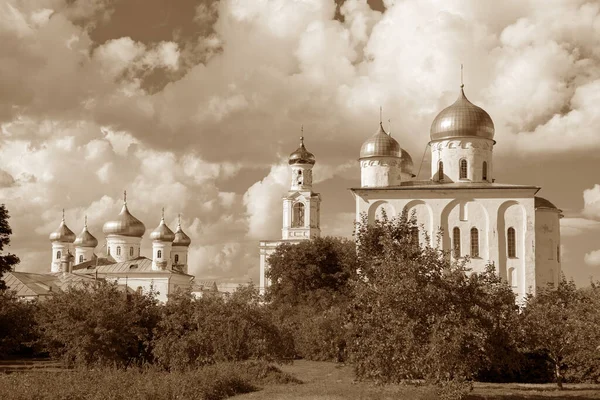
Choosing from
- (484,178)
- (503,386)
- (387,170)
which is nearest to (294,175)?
(387,170)

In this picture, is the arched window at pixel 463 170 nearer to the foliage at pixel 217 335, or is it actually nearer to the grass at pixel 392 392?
the grass at pixel 392 392

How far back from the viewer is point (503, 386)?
23.7 meters

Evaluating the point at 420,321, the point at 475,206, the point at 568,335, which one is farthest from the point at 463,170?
the point at 420,321

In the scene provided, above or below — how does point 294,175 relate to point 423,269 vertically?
above

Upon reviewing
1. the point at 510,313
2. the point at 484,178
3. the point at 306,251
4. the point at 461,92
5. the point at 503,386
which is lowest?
the point at 503,386

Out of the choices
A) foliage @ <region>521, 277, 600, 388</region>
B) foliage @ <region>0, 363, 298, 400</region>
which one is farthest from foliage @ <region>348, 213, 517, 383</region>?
foliage @ <region>0, 363, 298, 400</region>

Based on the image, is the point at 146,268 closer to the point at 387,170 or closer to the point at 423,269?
the point at 387,170

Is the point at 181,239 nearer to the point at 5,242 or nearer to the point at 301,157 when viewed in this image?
the point at 301,157

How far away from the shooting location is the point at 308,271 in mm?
47812

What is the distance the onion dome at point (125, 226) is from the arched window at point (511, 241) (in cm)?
5416

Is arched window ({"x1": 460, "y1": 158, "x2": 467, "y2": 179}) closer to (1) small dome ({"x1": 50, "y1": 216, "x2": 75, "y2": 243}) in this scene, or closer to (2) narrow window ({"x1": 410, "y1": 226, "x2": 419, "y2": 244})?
(2) narrow window ({"x1": 410, "y1": 226, "x2": 419, "y2": 244})

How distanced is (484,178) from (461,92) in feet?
19.9

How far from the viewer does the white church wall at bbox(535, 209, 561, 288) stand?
46.1 meters

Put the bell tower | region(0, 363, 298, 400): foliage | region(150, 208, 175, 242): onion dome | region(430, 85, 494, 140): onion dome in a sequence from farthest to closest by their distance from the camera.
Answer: region(150, 208, 175, 242): onion dome
the bell tower
region(430, 85, 494, 140): onion dome
region(0, 363, 298, 400): foliage
